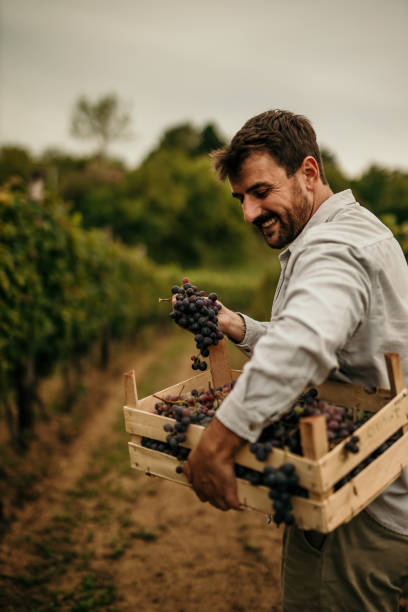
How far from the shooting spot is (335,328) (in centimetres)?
150

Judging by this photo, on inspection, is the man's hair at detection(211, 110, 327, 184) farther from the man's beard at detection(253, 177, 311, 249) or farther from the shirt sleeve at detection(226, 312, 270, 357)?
the shirt sleeve at detection(226, 312, 270, 357)

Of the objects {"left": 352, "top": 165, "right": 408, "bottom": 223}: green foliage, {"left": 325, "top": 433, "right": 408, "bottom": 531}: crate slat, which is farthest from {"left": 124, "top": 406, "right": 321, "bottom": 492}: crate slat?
{"left": 352, "top": 165, "right": 408, "bottom": 223}: green foliage

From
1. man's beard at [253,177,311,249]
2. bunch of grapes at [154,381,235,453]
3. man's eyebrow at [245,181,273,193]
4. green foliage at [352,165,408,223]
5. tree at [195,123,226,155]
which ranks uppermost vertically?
man's eyebrow at [245,181,273,193]

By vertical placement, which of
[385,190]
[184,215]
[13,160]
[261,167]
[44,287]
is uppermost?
[261,167]

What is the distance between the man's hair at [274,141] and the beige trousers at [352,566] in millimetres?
1673

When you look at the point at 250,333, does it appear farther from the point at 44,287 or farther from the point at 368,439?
the point at 44,287

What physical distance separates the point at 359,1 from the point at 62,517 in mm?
8049

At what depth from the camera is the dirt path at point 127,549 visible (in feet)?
12.3

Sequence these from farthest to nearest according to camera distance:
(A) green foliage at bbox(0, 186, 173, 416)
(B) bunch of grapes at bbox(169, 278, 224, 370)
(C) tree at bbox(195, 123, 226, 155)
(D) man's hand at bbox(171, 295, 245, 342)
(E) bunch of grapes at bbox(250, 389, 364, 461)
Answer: (C) tree at bbox(195, 123, 226, 155) < (A) green foliage at bbox(0, 186, 173, 416) < (D) man's hand at bbox(171, 295, 245, 342) < (B) bunch of grapes at bbox(169, 278, 224, 370) < (E) bunch of grapes at bbox(250, 389, 364, 461)

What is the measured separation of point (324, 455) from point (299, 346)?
15.6 inches

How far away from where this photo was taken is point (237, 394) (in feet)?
5.08

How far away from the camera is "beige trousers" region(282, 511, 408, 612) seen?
198 cm

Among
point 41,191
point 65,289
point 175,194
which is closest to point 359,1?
point 41,191

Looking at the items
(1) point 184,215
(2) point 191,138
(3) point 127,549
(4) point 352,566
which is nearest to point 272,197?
(4) point 352,566
